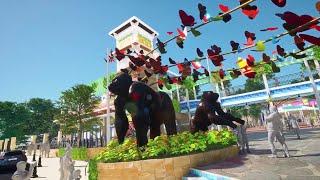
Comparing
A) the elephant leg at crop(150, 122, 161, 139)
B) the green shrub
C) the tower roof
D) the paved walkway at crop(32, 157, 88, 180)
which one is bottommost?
the paved walkway at crop(32, 157, 88, 180)

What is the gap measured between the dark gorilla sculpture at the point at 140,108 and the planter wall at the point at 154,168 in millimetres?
835

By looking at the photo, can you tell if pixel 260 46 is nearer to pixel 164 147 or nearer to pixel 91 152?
pixel 164 147

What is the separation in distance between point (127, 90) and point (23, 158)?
11132mm

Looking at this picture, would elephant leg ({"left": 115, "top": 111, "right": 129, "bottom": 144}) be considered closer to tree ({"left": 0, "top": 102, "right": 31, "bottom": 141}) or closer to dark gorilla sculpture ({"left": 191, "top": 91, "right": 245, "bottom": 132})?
dark gorilla sculpture ({"left": 191, "top": 91, "right": 245, "bottom": 132})

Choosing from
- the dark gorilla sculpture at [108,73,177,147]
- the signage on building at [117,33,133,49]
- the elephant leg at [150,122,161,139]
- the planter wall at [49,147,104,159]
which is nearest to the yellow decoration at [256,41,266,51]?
the dark gorilla sculpture at [108,73,177,147]

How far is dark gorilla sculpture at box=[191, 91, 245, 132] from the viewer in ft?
27.3

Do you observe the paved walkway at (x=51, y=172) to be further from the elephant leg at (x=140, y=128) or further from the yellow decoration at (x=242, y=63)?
the yellow decoration at (x=242, y=63)

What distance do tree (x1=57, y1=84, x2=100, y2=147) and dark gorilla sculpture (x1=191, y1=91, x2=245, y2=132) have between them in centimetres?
2318

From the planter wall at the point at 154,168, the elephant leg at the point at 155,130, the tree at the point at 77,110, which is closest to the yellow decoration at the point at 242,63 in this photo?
the planter wall at the point at 154,168

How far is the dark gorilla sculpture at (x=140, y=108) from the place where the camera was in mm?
7348

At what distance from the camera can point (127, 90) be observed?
26.5 ft

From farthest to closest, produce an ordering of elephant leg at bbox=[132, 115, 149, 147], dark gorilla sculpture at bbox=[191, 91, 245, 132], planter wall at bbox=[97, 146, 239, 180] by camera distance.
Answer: dark gorilla sculpture at bbox=[191, 91, 245, 132], elephant leg at bbox=[132, 115, 149, 147], planter wall at bbox=[97, 146, 239, 180]

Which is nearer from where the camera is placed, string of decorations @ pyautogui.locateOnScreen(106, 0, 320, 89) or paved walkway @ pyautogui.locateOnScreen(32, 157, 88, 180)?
string of decorations @ pyautogui.locateOnScreen(106, 0, 320, 89)

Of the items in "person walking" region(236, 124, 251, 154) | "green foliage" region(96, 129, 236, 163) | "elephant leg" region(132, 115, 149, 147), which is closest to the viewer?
"green foliage" region(96, 129, 236, 163)
